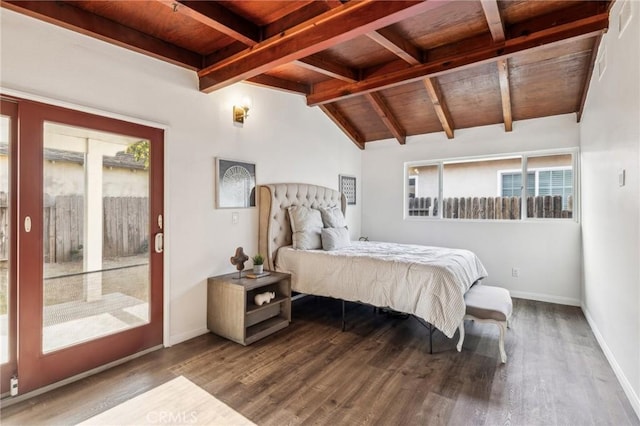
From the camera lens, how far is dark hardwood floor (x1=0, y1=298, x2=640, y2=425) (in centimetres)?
199

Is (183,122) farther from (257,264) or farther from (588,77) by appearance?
(588,77)

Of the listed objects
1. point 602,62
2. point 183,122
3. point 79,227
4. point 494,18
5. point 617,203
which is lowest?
point 79,227

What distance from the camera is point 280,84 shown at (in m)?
3.93

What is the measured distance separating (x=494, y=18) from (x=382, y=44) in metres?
0.90

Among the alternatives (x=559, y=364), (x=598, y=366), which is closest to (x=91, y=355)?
(x=559, y=364)

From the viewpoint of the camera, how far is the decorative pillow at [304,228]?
12.7ft

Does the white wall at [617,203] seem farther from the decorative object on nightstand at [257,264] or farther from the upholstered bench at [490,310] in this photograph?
the decorative object on nightstand at [257,264]

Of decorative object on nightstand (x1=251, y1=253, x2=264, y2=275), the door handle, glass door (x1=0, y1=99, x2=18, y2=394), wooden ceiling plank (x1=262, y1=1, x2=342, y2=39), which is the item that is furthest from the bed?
glass door (x1=0, y1=99, x2=18, y2=394)

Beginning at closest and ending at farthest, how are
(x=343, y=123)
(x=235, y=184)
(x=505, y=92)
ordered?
(x=235, y=184), (x=505, y=92), (x=343, y=123)

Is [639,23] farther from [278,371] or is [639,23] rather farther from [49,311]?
[49,311]

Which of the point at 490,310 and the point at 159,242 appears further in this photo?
the point at 159,242

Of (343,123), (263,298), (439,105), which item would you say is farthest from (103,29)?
(439,105)

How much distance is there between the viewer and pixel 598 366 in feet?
8.43

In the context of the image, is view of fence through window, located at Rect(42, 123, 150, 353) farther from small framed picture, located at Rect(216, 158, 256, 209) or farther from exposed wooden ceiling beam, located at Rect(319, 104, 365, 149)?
exposed wooden ceiling beam, located at Rect(319, 104, 365, 149)
